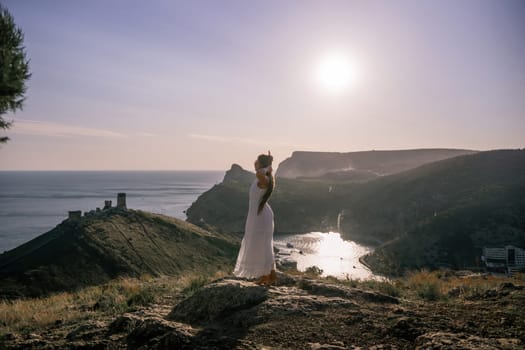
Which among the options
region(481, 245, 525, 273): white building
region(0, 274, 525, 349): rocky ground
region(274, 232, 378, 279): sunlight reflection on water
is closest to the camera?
region(0, 274, 525, 349): rocky ground

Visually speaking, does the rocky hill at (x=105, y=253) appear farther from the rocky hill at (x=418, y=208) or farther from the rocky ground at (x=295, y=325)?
the rocky ground at (x=295, y=325)

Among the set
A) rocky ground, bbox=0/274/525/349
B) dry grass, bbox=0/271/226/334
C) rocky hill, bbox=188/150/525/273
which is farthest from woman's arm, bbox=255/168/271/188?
rocky hill, bbox=188/150/525/273

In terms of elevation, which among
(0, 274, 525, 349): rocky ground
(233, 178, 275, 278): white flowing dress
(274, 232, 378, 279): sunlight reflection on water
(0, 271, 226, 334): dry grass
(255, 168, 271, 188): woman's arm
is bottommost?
(274, 232, 378, 279): sunlight reflection on water

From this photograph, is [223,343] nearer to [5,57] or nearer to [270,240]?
[270,240]

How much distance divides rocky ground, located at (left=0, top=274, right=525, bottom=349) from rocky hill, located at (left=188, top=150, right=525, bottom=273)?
155ft

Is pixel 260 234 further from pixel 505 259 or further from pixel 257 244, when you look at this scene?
pixel 505 259

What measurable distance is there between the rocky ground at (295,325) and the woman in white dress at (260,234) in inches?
32.4

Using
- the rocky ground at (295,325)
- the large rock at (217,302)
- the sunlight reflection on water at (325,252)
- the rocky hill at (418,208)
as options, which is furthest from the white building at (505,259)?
the large rock at (217,302)

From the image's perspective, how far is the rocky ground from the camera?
14.4 ft

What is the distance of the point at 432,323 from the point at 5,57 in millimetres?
13196

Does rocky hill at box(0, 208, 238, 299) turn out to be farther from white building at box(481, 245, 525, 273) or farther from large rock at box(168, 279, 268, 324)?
white building at box(481, 245, 525, 273)

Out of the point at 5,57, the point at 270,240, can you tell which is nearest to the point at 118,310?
A: the point at 270,240

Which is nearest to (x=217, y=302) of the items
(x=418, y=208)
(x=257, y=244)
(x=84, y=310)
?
(x=257, y=244)

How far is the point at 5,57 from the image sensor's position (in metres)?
10.4
